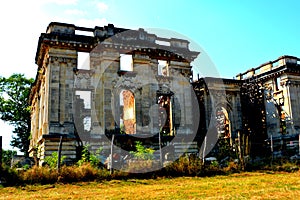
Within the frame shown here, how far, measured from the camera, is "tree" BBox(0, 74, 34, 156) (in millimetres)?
34062

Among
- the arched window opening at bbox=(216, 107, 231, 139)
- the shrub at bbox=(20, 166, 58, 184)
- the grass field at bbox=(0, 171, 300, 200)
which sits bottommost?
the grass field at bbox=(0, 171, 300, 200)

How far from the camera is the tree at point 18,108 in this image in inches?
1341

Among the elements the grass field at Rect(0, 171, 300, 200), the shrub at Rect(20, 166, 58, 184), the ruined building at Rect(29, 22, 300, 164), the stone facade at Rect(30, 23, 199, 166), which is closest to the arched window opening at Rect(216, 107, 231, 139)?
the ruined building at Rect(29, 22, 300, 164)

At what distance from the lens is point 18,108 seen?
3475 cm

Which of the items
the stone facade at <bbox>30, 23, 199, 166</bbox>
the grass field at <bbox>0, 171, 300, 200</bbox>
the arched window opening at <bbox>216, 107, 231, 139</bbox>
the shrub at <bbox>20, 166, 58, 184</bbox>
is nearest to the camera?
the grass field at <bbox>0, 171, 300, 200</bbox>

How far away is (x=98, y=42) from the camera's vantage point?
21.3 metres

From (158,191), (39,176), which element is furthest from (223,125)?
(158,191)

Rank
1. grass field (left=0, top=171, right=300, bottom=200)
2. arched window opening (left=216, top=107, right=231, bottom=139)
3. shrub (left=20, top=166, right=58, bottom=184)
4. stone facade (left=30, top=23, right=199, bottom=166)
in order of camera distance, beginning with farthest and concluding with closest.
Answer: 1. arched window opening (left=216, top=107, right=231, bottom=139)
2. stone facade (left=30, top=23, right=199, bottom=166)
3. shrub (left=20, top=166, right=58, bottom=184)
4. grass field (left=0, top=171, right=300, bottom=200)

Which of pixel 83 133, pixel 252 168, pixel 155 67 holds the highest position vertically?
pixel 155 67

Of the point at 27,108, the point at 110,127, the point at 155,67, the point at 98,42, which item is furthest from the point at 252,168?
the point at 27,108

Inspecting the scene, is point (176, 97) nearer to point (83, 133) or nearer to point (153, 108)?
point (153, 108)

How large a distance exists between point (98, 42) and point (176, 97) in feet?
22.4

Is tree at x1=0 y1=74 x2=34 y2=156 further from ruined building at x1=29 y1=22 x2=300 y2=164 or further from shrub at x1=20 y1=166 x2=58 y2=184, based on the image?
shrub at x1=20 y1=166 x2=58 y2=184

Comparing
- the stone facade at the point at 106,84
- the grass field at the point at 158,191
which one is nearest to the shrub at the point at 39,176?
the grass field at the point at 158,191
